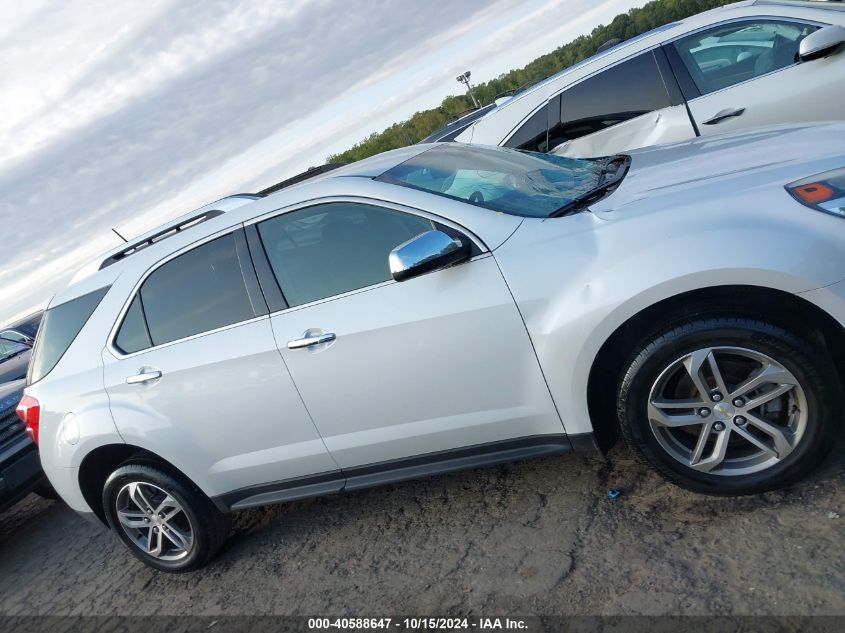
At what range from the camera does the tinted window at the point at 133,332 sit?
12.6ft

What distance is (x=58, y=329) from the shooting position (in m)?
4.20

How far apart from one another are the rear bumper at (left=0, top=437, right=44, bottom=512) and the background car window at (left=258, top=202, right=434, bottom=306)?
11.7 ft

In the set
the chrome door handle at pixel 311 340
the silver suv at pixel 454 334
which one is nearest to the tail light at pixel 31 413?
the silver suv at pixel 454 334

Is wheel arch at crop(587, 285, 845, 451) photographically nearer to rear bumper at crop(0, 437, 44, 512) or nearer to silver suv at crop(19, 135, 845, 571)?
silver suv at crop(19, 135, 845, 571)

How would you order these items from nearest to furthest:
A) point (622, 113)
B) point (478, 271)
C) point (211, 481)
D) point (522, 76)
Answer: point (478, 271) → point (211, 481) → point (622, 113) → point (522, 76)

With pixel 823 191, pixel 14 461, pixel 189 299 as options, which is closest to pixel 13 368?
pixel 14 461

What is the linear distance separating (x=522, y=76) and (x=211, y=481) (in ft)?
331

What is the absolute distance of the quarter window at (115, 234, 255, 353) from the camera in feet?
11.7

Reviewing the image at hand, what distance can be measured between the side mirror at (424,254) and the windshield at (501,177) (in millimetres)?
348

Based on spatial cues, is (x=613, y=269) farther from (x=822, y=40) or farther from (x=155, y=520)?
→ (x=822, y=40)

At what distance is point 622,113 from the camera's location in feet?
17.8

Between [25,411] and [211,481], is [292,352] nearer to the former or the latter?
[211,481]

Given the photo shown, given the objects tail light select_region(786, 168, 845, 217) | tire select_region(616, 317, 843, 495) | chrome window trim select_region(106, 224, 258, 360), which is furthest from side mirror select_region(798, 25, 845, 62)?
chrome window trim select_region(106, 224, 258, 360)

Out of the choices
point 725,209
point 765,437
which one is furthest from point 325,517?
point 725,209
